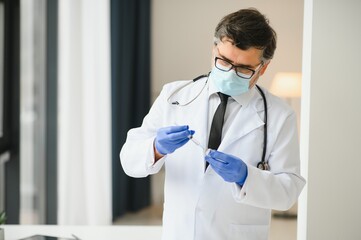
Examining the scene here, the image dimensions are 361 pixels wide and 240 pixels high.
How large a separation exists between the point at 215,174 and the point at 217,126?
0.16 metres

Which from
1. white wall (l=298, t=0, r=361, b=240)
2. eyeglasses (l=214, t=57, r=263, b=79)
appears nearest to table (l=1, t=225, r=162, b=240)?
white wall (l=298, t=0, r=361, b=240)

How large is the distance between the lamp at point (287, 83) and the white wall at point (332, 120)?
6.12 ft

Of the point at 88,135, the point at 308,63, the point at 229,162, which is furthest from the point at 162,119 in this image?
the point at 88,135

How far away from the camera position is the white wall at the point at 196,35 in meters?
3.79

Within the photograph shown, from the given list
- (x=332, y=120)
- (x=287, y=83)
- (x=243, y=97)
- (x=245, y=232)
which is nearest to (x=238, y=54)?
(x=243, y=97)

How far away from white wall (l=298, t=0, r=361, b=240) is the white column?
1.77 m

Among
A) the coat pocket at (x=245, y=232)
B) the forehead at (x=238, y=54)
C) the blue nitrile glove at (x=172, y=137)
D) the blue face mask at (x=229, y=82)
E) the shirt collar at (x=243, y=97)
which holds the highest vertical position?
the forehead at (x=238, y=54)

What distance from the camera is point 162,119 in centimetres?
146

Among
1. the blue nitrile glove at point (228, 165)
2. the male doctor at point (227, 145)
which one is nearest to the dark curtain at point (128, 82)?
the male doctor at point (227, 145)

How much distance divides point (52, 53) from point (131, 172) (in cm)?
201

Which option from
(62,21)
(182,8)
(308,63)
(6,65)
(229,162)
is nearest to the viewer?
(229,162)

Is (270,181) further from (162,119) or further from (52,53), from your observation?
(52,53)

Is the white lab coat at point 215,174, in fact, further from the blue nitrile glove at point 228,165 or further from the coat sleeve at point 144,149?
the blue nitrile glove at point 228,165

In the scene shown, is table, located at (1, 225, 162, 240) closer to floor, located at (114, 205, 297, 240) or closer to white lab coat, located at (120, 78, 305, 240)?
white lab coat, located at (120, 78, 305, 240)
